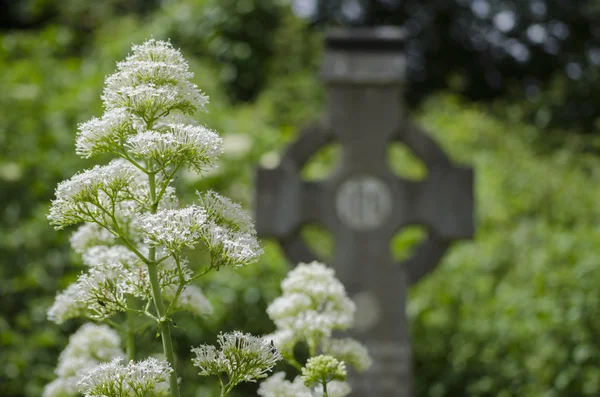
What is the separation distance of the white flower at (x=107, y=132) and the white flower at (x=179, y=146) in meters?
0.02

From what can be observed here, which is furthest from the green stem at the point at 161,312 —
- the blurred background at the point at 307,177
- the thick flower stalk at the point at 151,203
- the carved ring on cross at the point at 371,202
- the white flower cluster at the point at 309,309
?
the carved ring on cross at the point at 371,202

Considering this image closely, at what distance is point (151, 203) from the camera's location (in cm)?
121

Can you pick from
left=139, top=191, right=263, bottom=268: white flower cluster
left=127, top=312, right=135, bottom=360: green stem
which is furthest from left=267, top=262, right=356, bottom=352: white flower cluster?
left=139, top=191, right=263, bottom=268: white flower cluster

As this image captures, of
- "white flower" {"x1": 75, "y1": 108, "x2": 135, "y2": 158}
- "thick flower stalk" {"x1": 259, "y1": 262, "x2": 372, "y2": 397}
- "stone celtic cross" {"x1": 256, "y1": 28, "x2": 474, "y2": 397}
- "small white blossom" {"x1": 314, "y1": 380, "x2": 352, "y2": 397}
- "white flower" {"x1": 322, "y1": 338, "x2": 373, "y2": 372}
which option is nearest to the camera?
"white flower" {"x1": 75, "y1": 108, "x2": 135, "y2": 158}

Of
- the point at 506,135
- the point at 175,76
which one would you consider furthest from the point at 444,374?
the point at 506,135

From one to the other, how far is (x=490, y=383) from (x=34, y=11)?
31.8 ft

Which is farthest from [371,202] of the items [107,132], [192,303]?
[107,132]

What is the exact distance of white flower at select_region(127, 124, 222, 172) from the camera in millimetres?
1153

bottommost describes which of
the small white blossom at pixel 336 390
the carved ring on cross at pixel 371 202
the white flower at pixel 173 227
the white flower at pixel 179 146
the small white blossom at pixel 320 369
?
the small white blossom at pixel 336 390

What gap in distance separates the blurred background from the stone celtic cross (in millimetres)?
496

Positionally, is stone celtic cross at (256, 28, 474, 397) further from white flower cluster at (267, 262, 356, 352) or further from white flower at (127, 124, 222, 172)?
white flower at (127, 124, 222, 172)

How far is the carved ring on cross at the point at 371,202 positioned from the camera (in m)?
4.48

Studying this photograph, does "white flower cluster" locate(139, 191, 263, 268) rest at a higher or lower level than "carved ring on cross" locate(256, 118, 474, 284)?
lower

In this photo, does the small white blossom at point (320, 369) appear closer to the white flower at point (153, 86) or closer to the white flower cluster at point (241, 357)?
the white flower cluster at point (241, 357)
